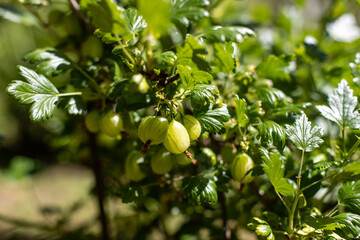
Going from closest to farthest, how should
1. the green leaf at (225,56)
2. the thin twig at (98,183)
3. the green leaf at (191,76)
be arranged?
1. the green leaf at (191,76)
2. the green leaf at (225,56)
3. the thin twig at (98,183)

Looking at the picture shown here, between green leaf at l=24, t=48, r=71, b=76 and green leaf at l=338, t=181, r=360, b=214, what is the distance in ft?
2.15

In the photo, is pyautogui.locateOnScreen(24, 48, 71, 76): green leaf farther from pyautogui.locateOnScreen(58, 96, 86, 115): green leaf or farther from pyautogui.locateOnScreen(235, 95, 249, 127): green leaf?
pyautogui.locateOnScreen(235, 95, 249, 127): green leaf

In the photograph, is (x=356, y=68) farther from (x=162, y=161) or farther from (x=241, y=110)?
(x=162, y=161)

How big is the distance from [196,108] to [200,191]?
0.54 feet

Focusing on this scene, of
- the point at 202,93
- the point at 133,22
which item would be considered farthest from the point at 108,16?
the point at 202,93

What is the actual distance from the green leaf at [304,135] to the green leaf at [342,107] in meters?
0.05

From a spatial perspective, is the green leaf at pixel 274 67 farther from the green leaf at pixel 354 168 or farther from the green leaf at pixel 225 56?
the green leaf at pixel 354 168

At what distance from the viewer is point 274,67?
772 mm

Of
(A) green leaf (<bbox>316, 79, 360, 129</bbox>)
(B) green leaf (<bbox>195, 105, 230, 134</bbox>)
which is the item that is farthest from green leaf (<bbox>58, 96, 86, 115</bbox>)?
(A) green leaf (<bbox>316, 79, 360, 129</bbox>)

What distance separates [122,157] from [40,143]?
2.99m

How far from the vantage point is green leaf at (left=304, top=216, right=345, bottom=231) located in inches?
21.5

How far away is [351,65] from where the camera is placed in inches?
28.1

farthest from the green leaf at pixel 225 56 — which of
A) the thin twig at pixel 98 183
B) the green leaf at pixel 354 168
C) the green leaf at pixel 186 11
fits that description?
the thin twig at pixel 98 183

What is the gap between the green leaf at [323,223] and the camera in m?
0.55
